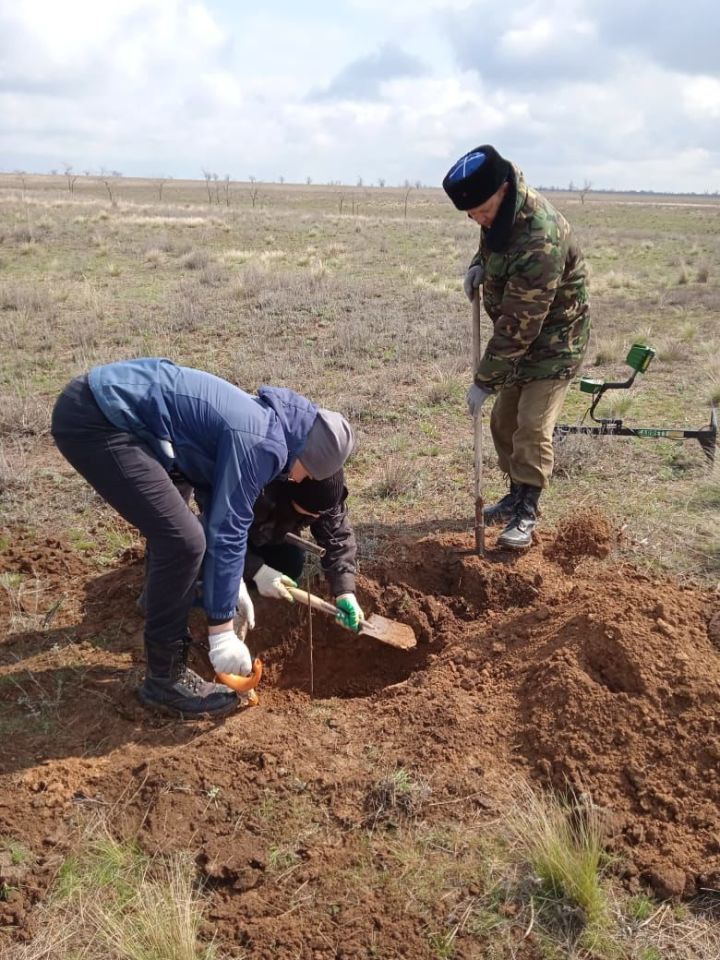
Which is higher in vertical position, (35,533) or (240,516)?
(240,516)

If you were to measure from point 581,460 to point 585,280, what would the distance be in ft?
5.82

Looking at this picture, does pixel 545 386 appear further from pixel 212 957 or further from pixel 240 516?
pixel 212 957

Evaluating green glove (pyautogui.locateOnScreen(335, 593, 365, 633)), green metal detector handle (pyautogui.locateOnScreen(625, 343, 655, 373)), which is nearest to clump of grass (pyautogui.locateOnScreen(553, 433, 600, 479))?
green metal detector handle (pyautogui.locateOnScreen(625, 343, 655, 373))

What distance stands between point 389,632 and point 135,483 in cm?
157

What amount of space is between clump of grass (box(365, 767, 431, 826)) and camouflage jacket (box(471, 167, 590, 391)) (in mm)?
2283

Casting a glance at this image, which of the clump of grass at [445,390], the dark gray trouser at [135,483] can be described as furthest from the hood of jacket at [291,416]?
the clump of grass at [445,390]

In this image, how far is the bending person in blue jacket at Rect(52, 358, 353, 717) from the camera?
264cm

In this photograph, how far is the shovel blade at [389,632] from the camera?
363 centimetres

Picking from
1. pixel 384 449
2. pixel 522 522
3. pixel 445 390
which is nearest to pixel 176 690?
pixel 522 522

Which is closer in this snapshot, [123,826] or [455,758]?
[123,826]

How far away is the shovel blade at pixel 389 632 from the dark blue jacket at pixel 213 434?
3.39 feet

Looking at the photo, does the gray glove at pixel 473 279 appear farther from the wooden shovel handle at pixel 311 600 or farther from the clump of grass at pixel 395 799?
the clump of grass at pixel 395 799

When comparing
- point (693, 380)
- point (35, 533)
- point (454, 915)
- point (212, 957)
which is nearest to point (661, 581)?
point (454, 915)

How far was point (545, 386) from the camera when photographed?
4.33 m
